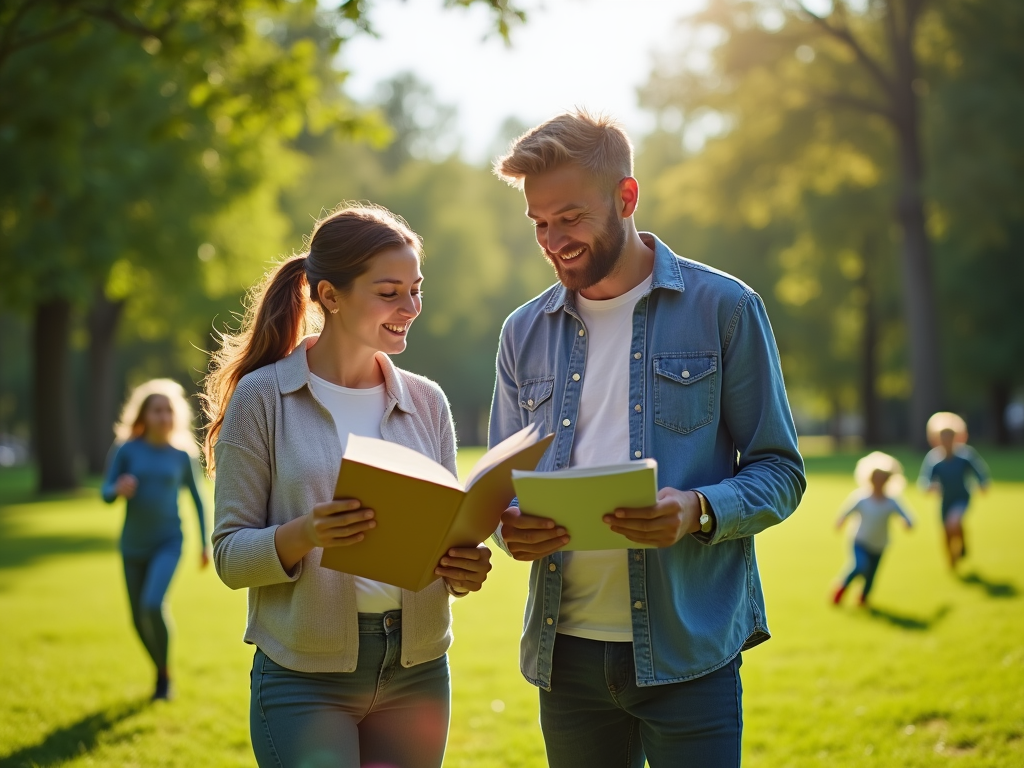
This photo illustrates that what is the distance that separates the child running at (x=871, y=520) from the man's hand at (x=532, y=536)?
8.27 m

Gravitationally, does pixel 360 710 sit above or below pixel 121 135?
below

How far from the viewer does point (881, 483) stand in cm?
1091

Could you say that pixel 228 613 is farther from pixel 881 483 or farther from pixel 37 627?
pixel 881 483

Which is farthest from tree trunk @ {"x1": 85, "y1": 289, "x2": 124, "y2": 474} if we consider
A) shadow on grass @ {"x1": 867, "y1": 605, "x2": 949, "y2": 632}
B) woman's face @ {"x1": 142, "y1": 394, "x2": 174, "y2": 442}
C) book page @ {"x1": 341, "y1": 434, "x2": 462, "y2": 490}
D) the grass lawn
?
book page @ {"x1": 341, "y1": 434, "x2": 462, "y2": 490}

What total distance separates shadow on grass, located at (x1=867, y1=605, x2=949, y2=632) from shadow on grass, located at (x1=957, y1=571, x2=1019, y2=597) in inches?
34.3

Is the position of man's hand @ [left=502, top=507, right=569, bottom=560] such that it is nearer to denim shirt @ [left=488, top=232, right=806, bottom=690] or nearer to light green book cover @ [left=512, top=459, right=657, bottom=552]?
light green book cover @ [left=512, top=459, right=657, bottom=552]

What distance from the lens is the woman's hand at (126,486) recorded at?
806cm

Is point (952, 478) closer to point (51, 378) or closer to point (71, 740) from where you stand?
point (71, 740)

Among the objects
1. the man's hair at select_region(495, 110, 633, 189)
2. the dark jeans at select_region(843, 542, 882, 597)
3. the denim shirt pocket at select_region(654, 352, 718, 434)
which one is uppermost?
the man's hair at select_region(495, 110, 633, 189)

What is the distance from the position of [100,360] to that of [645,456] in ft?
102

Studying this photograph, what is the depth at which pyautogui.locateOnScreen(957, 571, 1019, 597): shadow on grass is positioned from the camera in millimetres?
10641

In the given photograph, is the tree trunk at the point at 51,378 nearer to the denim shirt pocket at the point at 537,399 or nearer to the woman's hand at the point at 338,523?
the denim shirt pocket at the point at 537,399

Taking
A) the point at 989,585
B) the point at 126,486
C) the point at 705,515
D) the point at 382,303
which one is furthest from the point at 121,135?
the point at 705,515

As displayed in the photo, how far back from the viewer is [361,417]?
3576mm
